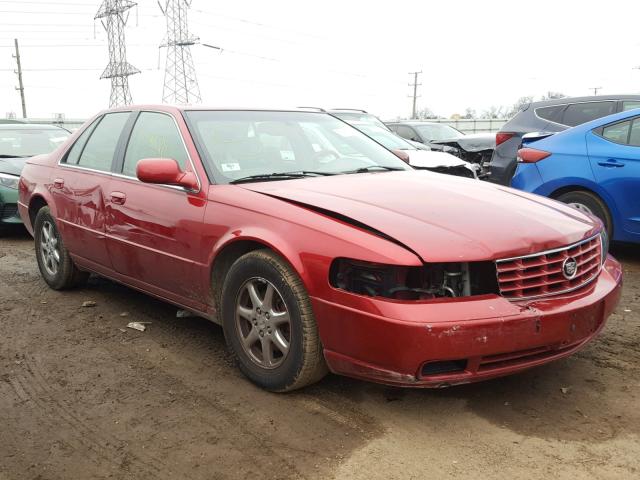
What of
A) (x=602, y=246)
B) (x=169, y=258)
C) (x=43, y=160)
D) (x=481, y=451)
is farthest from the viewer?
(x=43, y=160)

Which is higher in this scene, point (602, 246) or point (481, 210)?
point (481, 210)

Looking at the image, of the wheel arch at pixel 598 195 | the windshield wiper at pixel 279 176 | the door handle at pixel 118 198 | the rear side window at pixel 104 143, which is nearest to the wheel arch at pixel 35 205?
the rear side window at pixel 104 143

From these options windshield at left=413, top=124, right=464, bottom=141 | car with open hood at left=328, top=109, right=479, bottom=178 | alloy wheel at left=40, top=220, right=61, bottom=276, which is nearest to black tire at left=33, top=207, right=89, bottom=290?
alloy wheel at left=40, top=220, right=61, bottom=276

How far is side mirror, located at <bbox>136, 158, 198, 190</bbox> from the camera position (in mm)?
3559

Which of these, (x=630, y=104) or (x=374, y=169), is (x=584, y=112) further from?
(x=374, y=169)

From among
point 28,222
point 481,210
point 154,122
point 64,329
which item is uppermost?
point 154,122

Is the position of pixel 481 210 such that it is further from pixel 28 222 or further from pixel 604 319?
pixel 28 222

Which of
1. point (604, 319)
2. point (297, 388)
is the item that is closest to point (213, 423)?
point (297, 388)

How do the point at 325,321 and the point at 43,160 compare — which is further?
the point at 43,160

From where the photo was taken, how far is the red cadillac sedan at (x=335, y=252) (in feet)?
8.84

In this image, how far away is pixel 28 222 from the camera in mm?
5734

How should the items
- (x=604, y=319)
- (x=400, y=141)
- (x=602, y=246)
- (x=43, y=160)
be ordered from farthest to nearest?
(x=400, y=141), (x=43, y=160), (x=602, y=246), (x=604, y=319)

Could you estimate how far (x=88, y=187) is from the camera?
4.63 m

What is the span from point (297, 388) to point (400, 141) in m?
7.17
